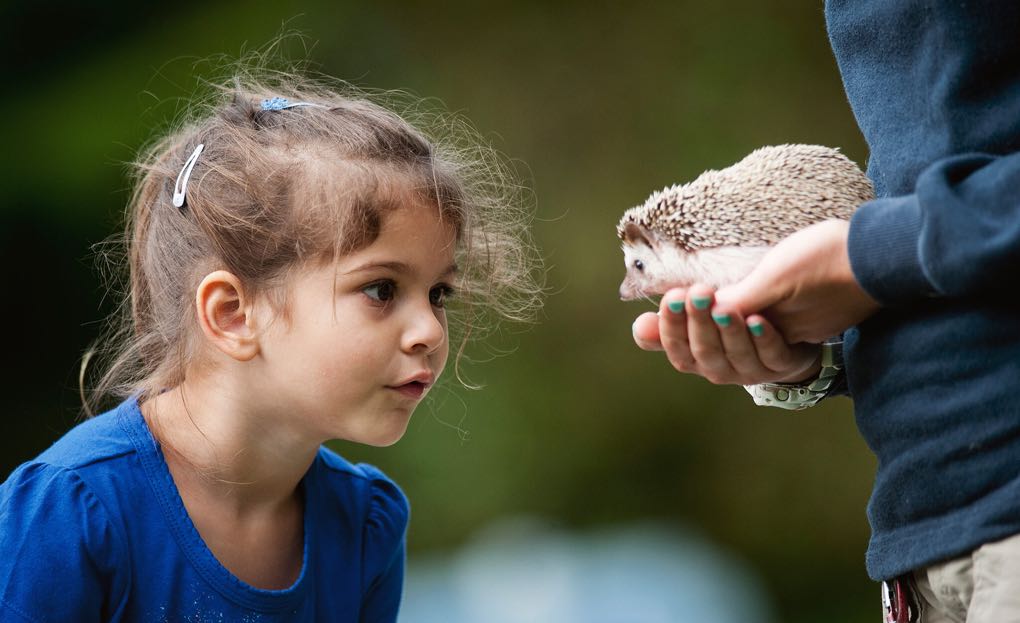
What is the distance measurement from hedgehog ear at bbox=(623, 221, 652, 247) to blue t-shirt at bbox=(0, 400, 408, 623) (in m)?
0.81

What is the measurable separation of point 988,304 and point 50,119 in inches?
150

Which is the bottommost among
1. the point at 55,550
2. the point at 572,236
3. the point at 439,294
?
the point at 55,550

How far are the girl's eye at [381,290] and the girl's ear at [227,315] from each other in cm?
21

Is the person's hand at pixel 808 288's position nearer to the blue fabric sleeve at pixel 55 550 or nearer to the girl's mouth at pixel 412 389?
the girl's mouth at pixel 412 389

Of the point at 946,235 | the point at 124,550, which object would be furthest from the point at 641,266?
the point at 124,550

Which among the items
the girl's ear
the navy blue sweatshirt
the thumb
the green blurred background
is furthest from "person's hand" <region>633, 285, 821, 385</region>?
the green blurred background

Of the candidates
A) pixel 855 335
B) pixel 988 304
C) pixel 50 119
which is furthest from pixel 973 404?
pixel 50 119

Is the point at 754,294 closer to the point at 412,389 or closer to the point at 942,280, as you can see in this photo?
the point at 942,280

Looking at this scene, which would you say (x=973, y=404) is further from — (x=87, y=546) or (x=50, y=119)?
(x=50, y=119)

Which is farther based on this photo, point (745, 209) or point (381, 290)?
point (381, 290)

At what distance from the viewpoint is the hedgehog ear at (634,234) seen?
176 cm

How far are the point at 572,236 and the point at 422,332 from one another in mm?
2761

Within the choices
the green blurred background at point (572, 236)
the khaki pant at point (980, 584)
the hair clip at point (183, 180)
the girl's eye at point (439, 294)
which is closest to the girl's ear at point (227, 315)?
the hair clip at point (183, 180)

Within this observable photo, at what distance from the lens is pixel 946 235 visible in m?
1.26
